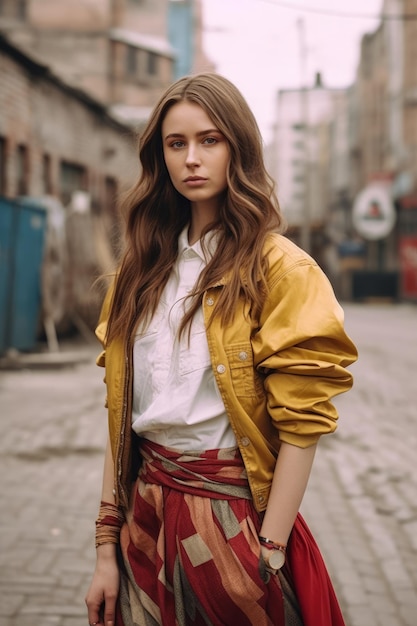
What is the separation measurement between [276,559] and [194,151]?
95 cm

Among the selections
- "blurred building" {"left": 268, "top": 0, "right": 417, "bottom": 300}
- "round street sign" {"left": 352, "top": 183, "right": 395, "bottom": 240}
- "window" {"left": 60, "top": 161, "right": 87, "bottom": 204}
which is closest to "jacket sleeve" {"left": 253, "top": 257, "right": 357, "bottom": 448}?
"window" {"left": 60, "top": 161, "right": 87, "bottom": 204}

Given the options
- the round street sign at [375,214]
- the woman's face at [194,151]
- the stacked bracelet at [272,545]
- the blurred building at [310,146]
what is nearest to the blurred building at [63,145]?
the woman's face at [194,151]

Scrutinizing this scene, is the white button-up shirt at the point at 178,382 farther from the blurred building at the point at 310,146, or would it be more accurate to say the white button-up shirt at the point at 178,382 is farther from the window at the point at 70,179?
the blurred building at the point at 310,146

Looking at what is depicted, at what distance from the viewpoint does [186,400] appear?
6.24 feet

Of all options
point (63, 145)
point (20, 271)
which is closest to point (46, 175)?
point (63, 145)

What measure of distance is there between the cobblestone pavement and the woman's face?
7.96ft

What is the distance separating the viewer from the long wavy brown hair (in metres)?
1.92

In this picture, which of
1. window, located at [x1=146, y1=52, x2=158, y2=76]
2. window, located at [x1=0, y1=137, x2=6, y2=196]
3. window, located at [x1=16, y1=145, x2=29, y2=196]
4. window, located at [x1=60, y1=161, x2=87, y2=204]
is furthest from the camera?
window, located at [x1=146, y1=52, x2=158, y2=76]

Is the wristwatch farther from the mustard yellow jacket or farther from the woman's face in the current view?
the woman's face

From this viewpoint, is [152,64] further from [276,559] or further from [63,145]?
[276,559]

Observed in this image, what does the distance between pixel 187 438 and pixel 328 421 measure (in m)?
0.33

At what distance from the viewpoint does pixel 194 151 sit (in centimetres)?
194

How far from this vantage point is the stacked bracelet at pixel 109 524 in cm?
209

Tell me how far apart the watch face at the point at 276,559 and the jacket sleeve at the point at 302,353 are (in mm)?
242
